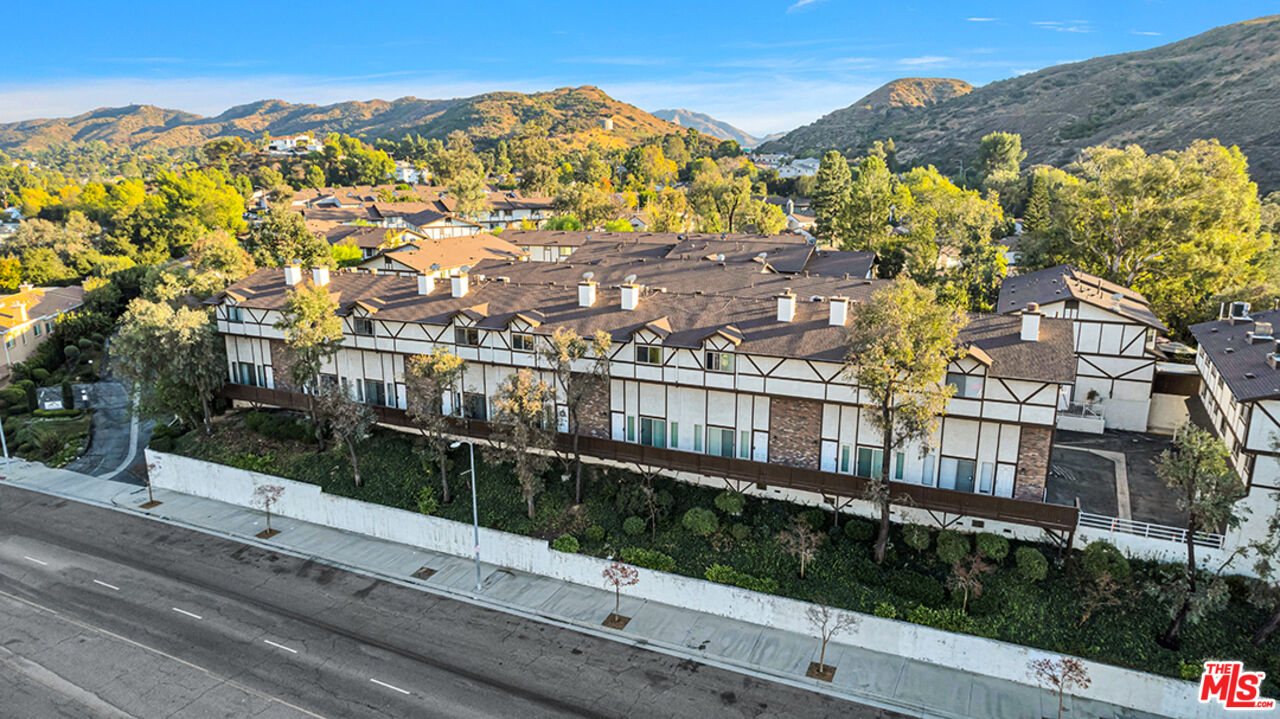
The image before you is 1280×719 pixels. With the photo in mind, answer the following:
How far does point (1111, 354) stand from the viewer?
37719 mm

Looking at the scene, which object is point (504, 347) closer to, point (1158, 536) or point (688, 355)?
point (688, 355)

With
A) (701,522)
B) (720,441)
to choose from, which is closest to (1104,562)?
(701,522)

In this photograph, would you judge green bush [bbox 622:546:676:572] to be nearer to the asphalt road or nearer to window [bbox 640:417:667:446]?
the asphalt road

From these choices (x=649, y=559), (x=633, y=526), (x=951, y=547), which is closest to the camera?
(x=951, y=547)

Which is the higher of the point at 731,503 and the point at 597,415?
the point at 597,415

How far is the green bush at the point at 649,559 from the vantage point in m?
30.6

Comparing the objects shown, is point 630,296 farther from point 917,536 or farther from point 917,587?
point 917,587

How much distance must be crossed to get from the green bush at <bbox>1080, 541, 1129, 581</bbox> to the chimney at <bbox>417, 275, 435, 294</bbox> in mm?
33692

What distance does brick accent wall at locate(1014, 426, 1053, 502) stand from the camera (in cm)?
2820

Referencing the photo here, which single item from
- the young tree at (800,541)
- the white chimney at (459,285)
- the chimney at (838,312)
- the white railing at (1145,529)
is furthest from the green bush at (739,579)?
the white chimney at (459,285)

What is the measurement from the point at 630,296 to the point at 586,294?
2481 mm

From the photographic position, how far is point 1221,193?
149 ft

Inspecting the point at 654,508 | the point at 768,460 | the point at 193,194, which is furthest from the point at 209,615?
the point at 193,194

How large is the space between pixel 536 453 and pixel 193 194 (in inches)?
3701
